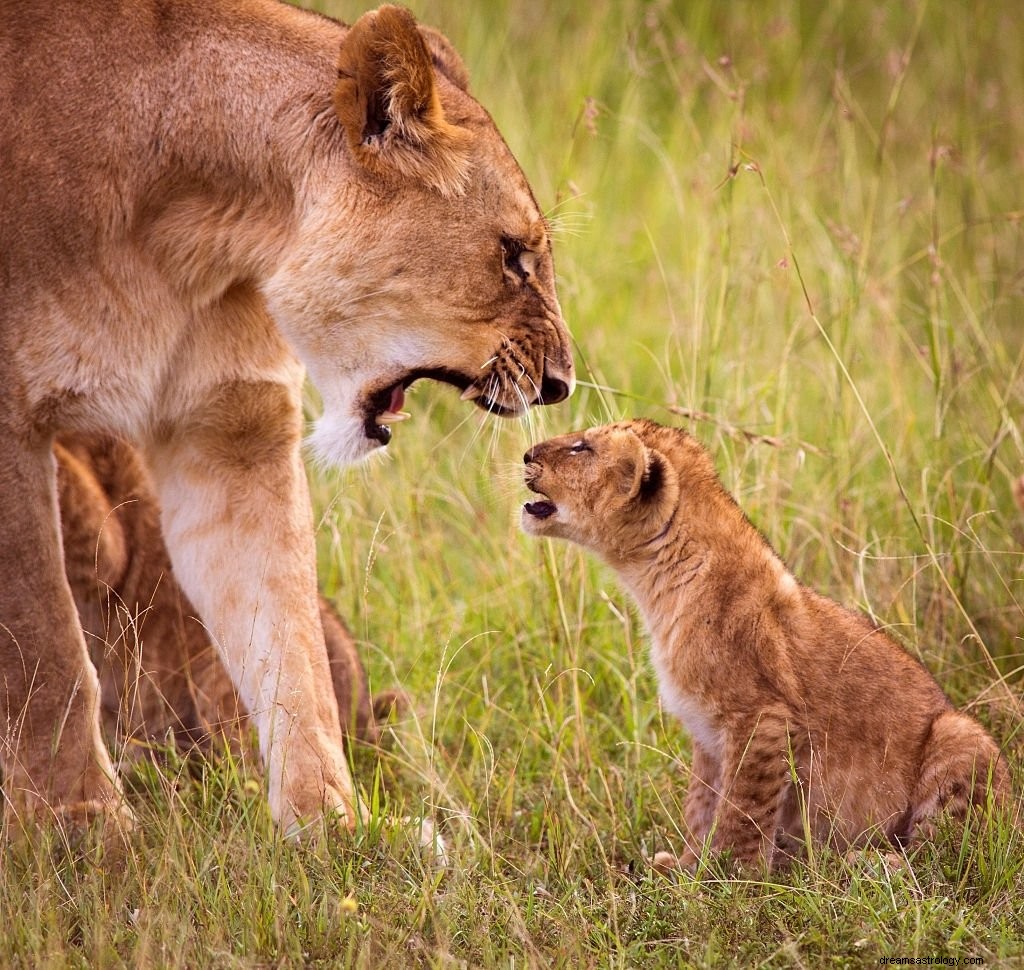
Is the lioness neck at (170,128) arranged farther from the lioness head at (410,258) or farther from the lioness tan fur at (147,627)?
the lioness tan fur at (147,627)

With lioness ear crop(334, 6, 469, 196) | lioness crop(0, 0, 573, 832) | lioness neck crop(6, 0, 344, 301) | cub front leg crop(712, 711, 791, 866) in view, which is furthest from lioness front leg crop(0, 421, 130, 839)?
cub front leg crop(712, 711, 791, 866)

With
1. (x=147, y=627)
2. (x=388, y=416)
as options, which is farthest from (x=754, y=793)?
(x=147, y=627)

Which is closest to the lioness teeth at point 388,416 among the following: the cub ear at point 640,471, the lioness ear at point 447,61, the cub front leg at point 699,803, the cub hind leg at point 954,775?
the cub ear at point 640,471

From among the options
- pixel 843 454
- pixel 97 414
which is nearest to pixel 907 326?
pixel 843 454

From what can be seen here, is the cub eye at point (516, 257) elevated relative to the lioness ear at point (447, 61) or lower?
lower

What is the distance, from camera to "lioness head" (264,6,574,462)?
383 centimetres

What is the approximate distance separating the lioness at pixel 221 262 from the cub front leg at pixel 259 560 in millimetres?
28

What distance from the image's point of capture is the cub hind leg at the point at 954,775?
3721 millimetres

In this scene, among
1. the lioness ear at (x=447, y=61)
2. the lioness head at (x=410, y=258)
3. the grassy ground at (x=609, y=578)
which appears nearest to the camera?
the grassy ground at (x=609, y=578)

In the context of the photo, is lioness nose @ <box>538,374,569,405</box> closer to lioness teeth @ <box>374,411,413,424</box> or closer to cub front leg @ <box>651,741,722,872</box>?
lioness teeth @ <box>374,411,413,424</box>

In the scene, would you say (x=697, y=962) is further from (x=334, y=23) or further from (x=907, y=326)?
(x=907, y=326)

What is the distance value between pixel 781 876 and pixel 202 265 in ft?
6.73

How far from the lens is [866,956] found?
10.1ft

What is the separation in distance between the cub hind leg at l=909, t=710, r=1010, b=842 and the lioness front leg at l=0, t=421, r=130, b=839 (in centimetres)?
194
